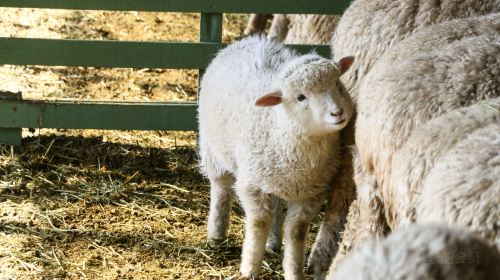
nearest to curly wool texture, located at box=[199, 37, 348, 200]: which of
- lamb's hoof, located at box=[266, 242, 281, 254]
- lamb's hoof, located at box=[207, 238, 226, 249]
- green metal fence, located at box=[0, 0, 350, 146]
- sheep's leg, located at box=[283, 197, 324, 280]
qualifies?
sheep's leg, located at box=[283, 197, 324, 280]

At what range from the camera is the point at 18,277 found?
5348 millimetres

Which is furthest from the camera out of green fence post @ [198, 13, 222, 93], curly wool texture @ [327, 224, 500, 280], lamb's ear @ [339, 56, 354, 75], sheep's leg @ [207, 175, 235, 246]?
green fence post @ [198, 13, 222, 93]

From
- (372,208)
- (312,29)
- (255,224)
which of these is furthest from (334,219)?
(312,29)

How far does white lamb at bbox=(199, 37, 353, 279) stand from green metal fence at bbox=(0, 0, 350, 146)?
1090mm

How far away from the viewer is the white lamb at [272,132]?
4.81m

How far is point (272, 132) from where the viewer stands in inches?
201

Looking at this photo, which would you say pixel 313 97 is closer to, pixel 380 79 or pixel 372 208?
pixel 380 79

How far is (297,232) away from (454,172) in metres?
1.75

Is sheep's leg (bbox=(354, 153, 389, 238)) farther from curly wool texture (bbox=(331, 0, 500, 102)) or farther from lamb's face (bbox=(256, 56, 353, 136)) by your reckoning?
curly wool texture (bbox=(331, 0, 500, 102))

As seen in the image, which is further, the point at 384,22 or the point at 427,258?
the point at 384,22

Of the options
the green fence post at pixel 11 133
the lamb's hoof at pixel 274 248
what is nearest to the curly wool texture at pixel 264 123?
the lamb's hoof at pixel 274 248

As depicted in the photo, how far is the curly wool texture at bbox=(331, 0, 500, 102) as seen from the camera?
16.6 ft

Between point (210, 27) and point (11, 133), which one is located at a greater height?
point (210, 27)

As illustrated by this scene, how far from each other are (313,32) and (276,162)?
251cm
